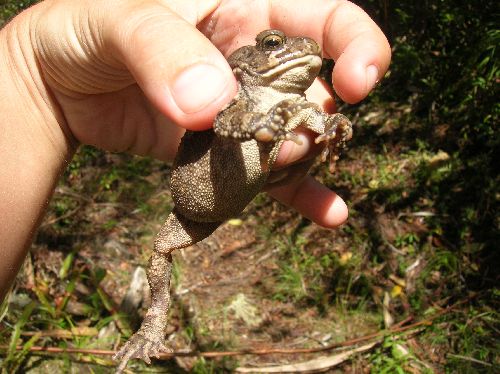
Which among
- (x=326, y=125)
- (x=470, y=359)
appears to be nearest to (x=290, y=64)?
(x=326, y=125)

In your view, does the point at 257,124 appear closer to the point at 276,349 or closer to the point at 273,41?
the point at 273,41

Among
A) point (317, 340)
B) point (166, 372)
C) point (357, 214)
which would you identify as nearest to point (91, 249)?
point (166, 372)

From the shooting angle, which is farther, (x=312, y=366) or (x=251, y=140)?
(x=312, y=366)

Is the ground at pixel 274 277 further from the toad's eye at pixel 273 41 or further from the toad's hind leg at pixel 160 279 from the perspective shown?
the toad's eye at pixel 273 41

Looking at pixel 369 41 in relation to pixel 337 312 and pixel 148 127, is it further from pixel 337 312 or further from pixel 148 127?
pixel 337 312

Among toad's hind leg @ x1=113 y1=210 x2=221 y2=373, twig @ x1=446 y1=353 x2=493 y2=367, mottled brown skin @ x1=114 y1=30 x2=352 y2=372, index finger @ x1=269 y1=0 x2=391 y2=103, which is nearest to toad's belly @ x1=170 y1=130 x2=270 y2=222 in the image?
mottled brown skin @ x1=114 y1=30 x2=352 y2=372

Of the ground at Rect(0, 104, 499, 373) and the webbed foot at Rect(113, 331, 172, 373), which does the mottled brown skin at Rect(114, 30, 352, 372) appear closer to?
the webbed foot at Rect(113, 331, 172, 373)

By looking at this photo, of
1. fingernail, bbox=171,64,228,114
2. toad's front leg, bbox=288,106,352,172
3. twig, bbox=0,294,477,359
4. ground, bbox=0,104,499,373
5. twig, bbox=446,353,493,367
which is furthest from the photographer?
ground, bbox=0,104,499,373
